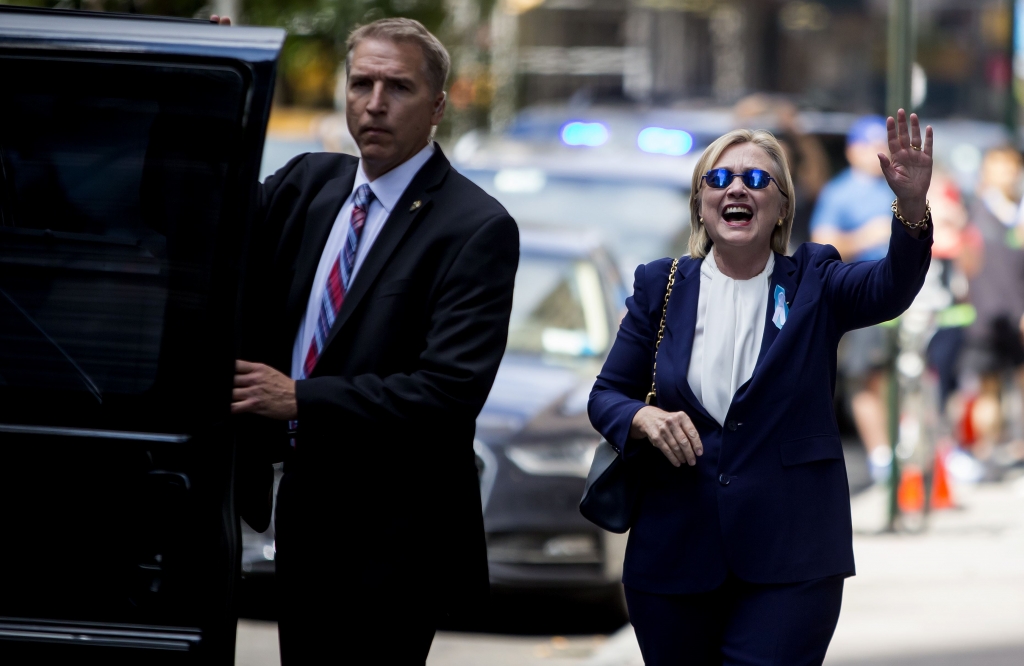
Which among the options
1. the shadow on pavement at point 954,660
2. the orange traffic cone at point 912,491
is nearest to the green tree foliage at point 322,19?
the shadow on pavement at point 954,660

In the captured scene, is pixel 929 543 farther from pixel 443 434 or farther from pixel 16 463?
pixel 16 463

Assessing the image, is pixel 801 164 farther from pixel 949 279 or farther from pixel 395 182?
pixel 395 182

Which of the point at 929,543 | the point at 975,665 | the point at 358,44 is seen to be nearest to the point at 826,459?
the point at 358,44

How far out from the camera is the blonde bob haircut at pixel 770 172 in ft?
12.0

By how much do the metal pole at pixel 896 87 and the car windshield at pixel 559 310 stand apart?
2.20m

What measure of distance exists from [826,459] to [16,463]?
176 cm

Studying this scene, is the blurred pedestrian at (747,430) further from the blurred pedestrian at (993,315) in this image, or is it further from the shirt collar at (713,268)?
the blurred pedestrian at (993,315)

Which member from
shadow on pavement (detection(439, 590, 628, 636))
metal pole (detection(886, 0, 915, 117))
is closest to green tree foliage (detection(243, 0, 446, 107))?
metal pole (detection(886, 0, 915, 117))

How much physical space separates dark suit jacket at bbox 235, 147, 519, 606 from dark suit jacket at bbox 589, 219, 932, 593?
400 millimetres

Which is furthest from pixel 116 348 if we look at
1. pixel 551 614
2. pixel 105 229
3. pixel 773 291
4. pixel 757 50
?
pixel 757 50

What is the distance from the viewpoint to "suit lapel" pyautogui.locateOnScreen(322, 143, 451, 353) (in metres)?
3.46

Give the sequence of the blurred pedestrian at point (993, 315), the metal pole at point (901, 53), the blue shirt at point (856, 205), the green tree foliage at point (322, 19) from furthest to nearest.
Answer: the blurred pedestrian at point (993, 315) < the blue shirt at point (856, 205) < the metal pole at point (901, 53) < the green tree foliage at point (322, 19)

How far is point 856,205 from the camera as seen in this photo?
10.3 meters

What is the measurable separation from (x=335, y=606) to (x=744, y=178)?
1342 mm
